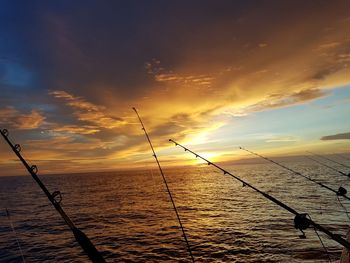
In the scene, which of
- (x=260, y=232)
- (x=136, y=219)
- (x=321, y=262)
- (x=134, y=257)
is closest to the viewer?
(x=321, y=262)

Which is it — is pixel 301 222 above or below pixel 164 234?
above

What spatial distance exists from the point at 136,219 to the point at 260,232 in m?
17.8

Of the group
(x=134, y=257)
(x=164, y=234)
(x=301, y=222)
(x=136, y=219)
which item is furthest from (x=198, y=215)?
(x=301, y=222)

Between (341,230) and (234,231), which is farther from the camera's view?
(234,231)

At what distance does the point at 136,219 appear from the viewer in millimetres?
37875

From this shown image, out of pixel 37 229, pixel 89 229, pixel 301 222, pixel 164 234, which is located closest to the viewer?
pixel 301 222

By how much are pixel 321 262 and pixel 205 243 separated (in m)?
9.53

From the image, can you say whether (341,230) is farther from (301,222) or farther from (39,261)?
A: (39,261)

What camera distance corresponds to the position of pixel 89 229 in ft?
106

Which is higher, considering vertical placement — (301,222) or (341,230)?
(301,222)

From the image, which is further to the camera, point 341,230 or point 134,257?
point 341,230

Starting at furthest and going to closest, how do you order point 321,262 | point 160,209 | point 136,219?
point 160,209, point 136,219, point 321,262

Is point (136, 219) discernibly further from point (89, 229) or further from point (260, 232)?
point (260, 232)

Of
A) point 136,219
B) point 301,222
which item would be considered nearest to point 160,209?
point 136,219
